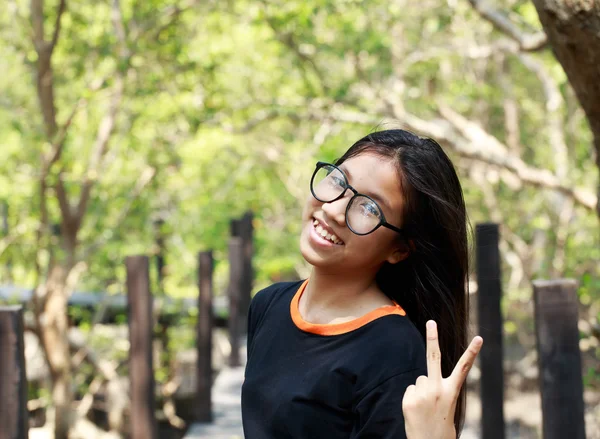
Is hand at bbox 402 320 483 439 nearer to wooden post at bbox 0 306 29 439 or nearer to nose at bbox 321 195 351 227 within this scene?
nose at bbox 321 195 351 227

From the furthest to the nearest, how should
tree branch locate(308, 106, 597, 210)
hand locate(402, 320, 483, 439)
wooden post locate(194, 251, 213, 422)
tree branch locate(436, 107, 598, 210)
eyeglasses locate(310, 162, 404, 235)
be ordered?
1. wooden post locate(194, 251, 213, 422)
2. tree branch locate(308, 106, 597, 210)
3. tree branch locate(436, 107, 598, 210)
4. eyeglasses locate(310, 162, 404, 235)
5. hand locate(402, 320, 483, 439)

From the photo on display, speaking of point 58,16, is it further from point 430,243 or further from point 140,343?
point 430,243

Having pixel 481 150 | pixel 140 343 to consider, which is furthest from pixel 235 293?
pixel 140 343

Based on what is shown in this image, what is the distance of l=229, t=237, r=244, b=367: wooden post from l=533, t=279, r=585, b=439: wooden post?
209 inches

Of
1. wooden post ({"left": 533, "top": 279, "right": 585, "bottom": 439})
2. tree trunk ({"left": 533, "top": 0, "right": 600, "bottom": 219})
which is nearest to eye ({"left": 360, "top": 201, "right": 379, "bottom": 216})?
wooden post ({"left": 533, "top": 279, "right": 585, "bottom": 439})

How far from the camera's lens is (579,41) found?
2.33 m

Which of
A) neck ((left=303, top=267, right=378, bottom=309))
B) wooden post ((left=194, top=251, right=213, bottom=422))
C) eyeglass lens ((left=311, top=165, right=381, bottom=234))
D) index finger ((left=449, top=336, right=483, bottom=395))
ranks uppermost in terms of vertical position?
eyeglass lens ((left=311, top=165, right=381, bottom=234))

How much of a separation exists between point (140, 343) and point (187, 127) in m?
5.24

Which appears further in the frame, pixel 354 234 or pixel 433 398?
pixel 354 234

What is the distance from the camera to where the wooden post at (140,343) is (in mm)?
3734

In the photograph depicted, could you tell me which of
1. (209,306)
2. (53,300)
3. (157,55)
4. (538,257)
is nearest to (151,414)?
(209,306)

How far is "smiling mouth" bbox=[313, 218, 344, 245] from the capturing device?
5.28ft

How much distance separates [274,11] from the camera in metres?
6.71

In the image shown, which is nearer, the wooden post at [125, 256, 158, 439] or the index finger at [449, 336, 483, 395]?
the index finger at [449, 336, 483, 395]
